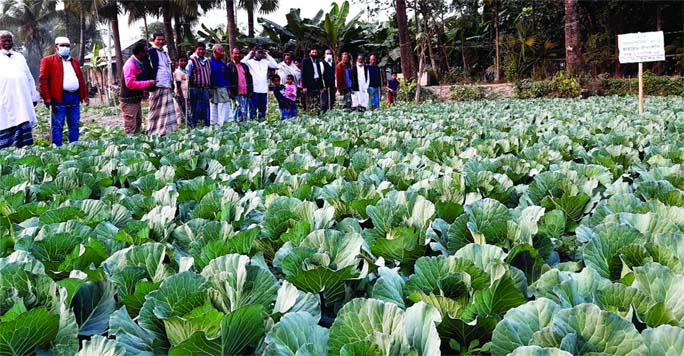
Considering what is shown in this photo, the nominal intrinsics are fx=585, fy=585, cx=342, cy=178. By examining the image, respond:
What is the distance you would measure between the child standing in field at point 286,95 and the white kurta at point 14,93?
520 cm

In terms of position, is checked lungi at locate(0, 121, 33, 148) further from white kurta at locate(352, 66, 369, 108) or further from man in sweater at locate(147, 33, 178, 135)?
white kurta at locate(352, 66, 369, 108)

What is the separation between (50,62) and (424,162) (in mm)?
6170

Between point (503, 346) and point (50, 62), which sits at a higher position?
point (50, 62)

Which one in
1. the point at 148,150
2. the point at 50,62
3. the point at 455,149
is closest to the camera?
the point at 455,149

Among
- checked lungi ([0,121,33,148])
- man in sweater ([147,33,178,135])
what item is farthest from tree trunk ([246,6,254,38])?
checked lungi ([0,121,33,148])

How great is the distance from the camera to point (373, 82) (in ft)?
49.0

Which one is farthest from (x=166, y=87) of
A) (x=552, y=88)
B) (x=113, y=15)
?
(x=113, y=15)

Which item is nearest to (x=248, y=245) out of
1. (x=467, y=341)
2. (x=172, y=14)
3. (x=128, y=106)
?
(x=467, y=341)

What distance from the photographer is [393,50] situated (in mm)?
25438

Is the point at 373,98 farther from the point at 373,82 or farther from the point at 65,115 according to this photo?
the point at 65,115

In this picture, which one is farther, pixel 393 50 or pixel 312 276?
pixel 393 50

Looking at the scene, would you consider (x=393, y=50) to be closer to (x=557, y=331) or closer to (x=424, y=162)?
(x=424, y=162)

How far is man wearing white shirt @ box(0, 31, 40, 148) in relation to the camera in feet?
23.5

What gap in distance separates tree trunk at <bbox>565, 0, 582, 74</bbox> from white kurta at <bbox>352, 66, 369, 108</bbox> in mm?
7051
